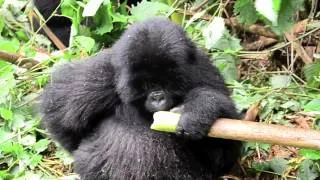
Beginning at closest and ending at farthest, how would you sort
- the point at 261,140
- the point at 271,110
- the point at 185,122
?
the point at 261,140, the point at 185,122, the point at 271,110

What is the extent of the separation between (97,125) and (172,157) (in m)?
0.38

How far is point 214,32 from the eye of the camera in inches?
123

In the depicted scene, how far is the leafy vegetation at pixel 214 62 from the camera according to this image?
3201 mm

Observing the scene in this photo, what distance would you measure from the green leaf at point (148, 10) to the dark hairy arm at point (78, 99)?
71cm

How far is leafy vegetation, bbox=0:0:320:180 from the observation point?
3201 mm

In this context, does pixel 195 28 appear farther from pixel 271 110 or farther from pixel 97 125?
pixel 97 125

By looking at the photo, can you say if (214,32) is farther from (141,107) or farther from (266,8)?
(266,8)

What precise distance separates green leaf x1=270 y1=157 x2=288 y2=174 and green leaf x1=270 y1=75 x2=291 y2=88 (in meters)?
0.64

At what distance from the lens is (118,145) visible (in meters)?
2.73

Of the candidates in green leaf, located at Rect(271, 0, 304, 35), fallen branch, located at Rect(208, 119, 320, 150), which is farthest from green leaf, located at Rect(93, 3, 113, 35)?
fallen branch, located at Rect(208, 119, 320, 150)

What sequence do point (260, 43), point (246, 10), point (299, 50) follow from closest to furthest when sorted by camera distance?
point (246, 10), point (299, 50), point (260, 43)

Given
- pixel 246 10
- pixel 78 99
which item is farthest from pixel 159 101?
pixel 246 10

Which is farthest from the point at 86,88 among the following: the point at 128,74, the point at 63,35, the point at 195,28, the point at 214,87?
the point at 63,35

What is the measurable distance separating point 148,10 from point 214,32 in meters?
0.59
